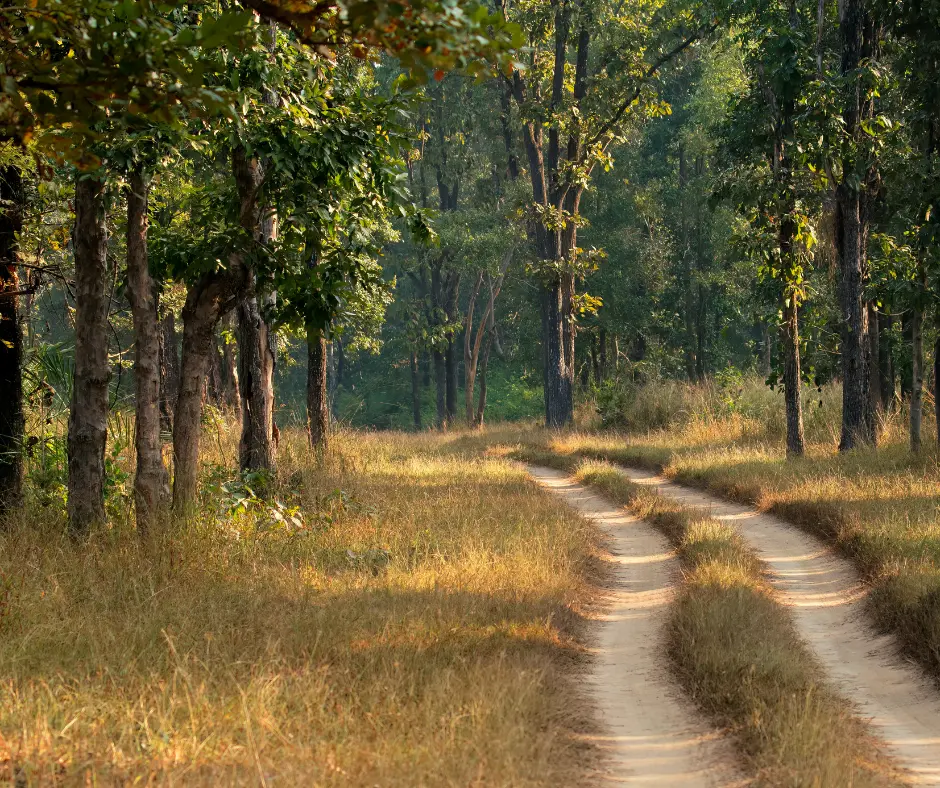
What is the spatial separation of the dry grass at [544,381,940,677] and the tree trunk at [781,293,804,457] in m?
0.39

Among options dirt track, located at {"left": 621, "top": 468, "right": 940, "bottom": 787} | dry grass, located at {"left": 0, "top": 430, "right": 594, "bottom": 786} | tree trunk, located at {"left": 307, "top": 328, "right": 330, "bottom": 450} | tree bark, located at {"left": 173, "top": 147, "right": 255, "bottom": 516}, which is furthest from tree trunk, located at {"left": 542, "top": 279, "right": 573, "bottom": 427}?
tree bark, located at {"left": 173, "top": 147, "right": 255, "bottom": 516}

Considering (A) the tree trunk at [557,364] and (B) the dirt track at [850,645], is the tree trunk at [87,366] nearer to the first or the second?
(B) the dirt track at [850,645]

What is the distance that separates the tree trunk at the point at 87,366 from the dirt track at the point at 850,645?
6.68m

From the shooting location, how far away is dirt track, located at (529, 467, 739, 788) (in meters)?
5.39

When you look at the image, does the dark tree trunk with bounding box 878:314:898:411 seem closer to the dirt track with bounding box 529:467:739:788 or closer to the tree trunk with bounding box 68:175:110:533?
the dirt track with bounding box 529:467:739:788

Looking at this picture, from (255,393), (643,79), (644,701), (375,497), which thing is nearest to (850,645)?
(644,701)

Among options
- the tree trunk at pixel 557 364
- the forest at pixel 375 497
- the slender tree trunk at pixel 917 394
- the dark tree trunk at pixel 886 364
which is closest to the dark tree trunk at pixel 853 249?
the forest at pixel 375 497

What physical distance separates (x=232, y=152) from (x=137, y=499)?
372 cm

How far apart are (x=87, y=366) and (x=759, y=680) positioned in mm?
6412

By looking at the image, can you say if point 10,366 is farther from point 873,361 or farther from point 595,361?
point 595,361

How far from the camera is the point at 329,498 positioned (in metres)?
12.7

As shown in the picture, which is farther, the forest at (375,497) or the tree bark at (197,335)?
the tree bark at (197,335)

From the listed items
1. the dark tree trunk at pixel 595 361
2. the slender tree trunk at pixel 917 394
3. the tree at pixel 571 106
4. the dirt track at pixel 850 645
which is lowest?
the dirt track at pixel 850 645

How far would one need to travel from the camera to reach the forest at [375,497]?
4.92m
